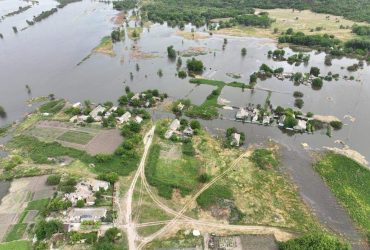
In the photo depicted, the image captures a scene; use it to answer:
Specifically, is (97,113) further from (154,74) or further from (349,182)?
(349,182)

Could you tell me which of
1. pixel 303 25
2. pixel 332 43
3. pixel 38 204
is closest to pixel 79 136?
pixel 38 204

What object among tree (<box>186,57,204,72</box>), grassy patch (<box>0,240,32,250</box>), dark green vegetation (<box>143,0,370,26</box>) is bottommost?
grassy patch (<box>0,240,32,250</box>)

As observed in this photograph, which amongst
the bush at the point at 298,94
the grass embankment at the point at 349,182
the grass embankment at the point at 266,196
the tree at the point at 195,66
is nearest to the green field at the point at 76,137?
the grass embankment at the point at 266,196

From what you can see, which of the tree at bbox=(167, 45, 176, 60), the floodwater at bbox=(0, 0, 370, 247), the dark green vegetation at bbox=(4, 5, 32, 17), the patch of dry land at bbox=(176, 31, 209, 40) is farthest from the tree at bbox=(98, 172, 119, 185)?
the dark green vegetation at bbox=(4, 5, 32, 17)

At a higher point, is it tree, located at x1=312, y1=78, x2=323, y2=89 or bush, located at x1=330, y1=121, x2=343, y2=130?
tree, located at x1=312, y1=78, x2=323, y2=89

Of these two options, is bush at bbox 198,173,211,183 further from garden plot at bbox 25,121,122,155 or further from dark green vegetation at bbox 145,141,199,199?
garden plot at bbox 25,121,122,155

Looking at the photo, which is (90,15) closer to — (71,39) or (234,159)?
(71,39)
